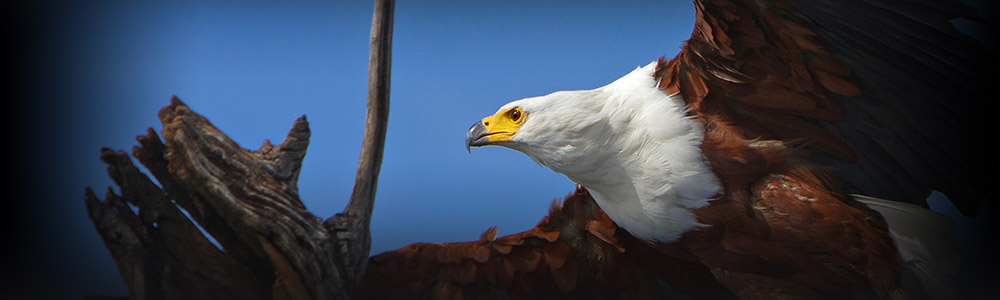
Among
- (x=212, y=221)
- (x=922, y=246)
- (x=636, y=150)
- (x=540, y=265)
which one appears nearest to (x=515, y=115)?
(x=636, y=150)

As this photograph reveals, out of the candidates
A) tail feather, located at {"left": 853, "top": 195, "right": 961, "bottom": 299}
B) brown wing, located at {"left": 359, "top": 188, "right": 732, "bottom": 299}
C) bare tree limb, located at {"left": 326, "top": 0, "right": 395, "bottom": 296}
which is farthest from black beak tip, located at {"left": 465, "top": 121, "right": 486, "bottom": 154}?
tail feather, located at {"left": 853, "top": 195, "right": 961, "bottom": 299}

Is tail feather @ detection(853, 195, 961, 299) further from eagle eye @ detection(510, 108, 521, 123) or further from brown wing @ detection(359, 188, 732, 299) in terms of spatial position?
eagle eye @ detection(510, 108, 521, 123)

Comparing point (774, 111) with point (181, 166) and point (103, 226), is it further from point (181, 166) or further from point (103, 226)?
point (103, 226)

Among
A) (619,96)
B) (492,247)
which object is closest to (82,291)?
(492,247)

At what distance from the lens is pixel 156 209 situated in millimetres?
1927

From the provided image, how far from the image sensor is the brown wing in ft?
7.82

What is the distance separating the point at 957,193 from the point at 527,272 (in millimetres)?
1334

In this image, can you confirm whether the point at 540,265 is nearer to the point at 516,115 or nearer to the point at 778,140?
the point at 516,115

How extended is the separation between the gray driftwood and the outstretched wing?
36.4 inches

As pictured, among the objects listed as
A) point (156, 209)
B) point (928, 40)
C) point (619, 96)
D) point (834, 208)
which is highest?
point (156, 209)

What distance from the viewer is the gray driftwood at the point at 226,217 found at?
6.20ft

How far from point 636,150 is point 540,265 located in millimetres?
589

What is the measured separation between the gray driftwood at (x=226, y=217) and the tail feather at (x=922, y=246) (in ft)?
4.83

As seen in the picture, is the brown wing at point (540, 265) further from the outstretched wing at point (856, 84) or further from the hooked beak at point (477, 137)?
the outstretched wing at point (856, 84)
